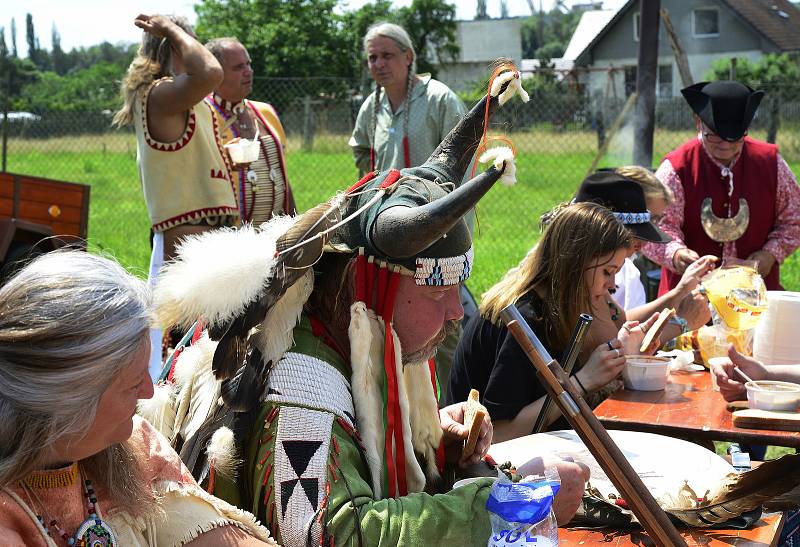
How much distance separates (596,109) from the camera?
41.7ft

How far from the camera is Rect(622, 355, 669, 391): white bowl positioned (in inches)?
124

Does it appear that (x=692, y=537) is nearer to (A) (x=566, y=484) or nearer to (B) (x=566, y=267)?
(A) (x=566, y=484)

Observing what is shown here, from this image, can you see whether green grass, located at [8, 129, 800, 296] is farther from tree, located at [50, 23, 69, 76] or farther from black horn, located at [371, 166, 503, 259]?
tree, located at [50, 23, 69, 76]

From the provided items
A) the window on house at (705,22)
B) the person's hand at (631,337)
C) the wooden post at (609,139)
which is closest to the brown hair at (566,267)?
the person's hand at (631,337)

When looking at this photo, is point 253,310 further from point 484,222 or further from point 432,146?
point 484,222

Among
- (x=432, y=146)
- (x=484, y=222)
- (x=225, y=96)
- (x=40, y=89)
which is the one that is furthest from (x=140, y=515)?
(x=40, y=89)

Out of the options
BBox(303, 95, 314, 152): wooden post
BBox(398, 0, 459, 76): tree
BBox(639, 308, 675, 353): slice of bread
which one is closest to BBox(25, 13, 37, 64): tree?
BBox(303, 95, 314, 152): wooden post

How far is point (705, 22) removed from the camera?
36.4 meters

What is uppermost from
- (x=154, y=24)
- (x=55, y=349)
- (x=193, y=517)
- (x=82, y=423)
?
(x=154, y=24)

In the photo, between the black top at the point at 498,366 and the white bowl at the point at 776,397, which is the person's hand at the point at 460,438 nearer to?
the black top at the point at 498,366

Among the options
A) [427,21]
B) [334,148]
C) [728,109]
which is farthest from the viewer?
[427,21]

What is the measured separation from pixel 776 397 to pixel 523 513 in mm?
1453

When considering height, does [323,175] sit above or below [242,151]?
below

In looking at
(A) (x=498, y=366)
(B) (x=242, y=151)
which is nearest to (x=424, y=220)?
(A) (x=498, y=366)
